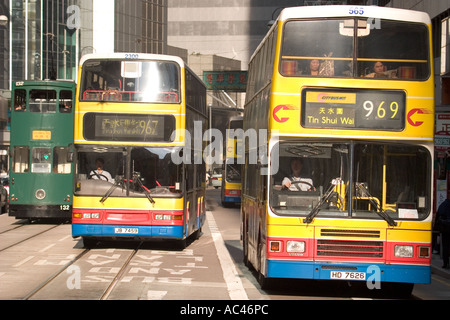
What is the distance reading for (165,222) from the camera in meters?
17.6

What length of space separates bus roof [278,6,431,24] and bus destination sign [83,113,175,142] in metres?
6.58

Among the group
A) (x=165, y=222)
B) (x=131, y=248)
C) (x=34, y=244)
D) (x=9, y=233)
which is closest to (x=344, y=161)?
(x=165, y=222)

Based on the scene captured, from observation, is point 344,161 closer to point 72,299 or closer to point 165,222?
point 72,299

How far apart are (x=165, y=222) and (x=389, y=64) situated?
7.63 meters

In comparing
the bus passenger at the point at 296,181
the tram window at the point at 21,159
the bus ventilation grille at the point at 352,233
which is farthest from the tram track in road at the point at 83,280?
the tram window at the point at 21,159

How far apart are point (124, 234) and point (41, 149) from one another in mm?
9505

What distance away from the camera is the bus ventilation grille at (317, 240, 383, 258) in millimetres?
11180

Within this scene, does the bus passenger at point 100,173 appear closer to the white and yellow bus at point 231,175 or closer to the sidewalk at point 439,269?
the sidewalk at point 439,269

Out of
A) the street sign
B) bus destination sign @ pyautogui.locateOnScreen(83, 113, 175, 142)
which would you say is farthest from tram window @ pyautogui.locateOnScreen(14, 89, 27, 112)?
the street sign

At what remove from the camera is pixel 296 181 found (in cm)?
1130

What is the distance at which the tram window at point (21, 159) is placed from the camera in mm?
25984
